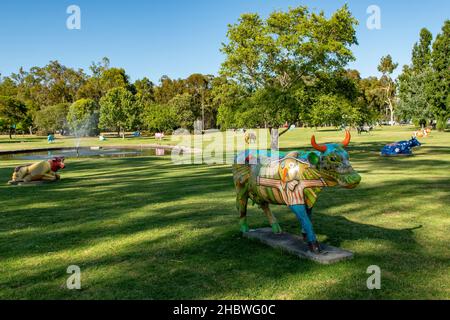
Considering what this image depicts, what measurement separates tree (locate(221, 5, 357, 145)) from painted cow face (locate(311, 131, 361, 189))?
65.2 ft

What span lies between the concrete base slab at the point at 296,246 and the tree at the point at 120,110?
2657 inches

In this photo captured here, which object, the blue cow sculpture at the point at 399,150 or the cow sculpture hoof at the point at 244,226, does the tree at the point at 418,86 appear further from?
the cow sculpture hoof at the point at 244,226

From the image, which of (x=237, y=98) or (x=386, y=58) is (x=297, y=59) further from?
(x=386, y=58)

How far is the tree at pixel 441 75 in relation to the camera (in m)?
57.2

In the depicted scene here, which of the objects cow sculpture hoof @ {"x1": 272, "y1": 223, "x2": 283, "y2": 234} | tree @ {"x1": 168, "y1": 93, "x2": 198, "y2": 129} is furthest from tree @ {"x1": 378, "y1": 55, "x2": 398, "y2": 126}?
cow sculpture hoof @ {"x1": 272, "y1": 223, "x2": 283, "y2": 234}

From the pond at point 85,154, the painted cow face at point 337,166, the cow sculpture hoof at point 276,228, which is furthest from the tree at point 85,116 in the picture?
the painted cow face at point 337,166

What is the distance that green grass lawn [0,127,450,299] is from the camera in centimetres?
568

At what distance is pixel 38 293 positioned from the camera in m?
5.63

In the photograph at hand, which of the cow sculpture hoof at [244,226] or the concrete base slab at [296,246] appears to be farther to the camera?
the cow sculpture hoof at [244,226]

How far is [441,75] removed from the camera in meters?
58.1

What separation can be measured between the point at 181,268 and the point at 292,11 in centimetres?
2631

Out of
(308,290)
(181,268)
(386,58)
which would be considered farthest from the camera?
(386,58)

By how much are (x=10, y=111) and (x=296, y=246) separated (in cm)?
8307
